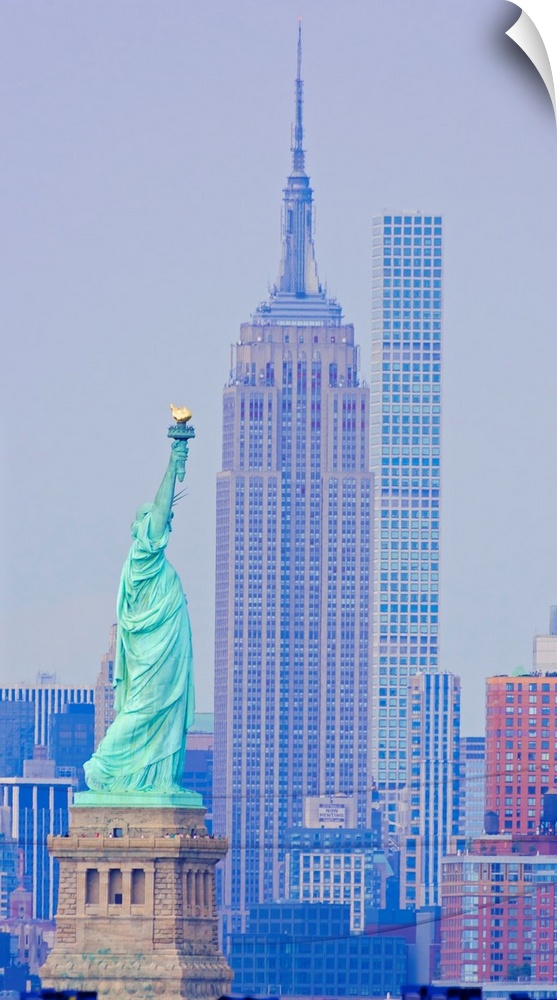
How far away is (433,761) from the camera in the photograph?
195250mm

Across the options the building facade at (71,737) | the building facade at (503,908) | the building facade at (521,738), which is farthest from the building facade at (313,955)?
the building facade at (71,737)

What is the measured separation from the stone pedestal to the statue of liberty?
655mm

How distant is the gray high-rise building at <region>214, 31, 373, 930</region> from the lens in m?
186

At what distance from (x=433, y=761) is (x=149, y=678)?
128410 millimetres

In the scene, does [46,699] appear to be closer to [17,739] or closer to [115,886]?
[17,739]

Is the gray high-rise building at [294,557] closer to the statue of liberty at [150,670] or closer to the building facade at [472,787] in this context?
the building facade at [472,787]

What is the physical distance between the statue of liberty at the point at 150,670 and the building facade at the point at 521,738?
10507 centimetres

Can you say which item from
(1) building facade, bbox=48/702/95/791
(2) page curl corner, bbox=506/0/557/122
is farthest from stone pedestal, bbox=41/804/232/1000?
(1) building facade, bbox=48/702/95/791

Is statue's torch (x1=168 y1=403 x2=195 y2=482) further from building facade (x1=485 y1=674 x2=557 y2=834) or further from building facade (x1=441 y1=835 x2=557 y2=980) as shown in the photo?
building facade (x1=485 y1=674 x2=557 y2=834)

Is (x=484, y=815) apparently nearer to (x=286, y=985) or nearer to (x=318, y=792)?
(x=318, y=792)

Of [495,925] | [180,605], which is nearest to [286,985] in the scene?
[495,925]

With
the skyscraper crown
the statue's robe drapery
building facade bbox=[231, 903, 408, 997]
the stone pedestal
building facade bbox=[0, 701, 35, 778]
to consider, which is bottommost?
building facade bbox=[231, 903, 408, 997]

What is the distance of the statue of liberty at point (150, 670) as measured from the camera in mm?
66688

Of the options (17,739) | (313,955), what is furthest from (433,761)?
(313,955)
